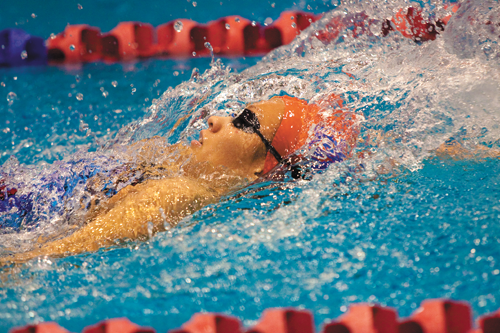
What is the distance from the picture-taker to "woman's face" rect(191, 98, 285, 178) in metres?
1.57

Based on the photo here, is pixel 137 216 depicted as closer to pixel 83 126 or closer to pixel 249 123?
pixel 249 123

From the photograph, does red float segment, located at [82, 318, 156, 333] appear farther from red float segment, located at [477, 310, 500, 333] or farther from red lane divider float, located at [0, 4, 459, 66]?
red lane divider float, located at [0, 4, 459, 66]

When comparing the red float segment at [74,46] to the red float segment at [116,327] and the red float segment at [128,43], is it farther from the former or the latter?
the red float segment at [116,327]

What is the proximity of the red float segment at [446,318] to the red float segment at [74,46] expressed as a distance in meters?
2.96

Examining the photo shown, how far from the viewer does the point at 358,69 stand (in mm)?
2139

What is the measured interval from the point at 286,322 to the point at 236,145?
2.55ft

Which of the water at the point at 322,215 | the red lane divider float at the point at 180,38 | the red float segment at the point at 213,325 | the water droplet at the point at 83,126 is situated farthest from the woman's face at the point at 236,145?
the red lane divider float at the point at 180,38

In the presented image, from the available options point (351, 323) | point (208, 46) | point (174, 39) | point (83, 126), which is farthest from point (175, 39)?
point (351, 323)

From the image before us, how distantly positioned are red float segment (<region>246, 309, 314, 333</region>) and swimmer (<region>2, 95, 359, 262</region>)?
0.54 metres

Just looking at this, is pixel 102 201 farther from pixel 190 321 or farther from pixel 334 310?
pixel 334 310

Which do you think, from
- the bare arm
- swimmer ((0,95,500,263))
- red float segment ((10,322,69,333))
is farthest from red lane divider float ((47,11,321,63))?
red float segment ((10,322,69,333))

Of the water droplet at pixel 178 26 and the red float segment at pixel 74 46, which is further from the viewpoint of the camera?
the water droplet at pixel 178 26

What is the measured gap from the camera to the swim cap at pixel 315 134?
1.64m

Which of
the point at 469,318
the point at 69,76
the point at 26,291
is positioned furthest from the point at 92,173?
the point at 69,76
